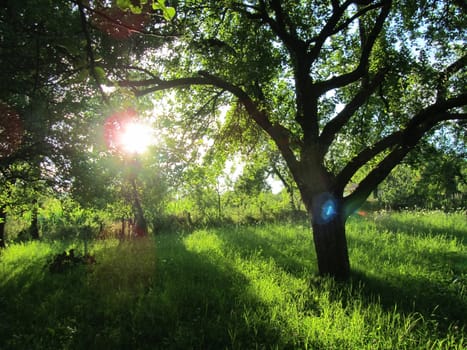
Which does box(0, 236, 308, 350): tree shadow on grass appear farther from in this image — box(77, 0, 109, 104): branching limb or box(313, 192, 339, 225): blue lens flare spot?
box(77, 0, 109, 104): branching limb

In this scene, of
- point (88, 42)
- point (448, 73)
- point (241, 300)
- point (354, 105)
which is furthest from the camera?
point (354, 105)

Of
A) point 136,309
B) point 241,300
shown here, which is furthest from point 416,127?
point 136,309

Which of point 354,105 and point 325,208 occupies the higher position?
point 354,105

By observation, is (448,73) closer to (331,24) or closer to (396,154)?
Result: (396,154)

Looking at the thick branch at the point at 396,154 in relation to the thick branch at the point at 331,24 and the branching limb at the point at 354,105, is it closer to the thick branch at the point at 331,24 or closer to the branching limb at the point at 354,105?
the branching limb at the point at 354,105

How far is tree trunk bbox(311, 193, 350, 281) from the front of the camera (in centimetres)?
714

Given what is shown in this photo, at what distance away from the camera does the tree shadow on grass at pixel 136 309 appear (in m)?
4.78

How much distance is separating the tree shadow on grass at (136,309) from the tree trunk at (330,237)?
2.04 m

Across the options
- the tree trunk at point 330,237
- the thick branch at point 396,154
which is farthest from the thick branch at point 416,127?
the tree trunk at point 330,237

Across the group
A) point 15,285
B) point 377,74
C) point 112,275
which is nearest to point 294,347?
point 112,275

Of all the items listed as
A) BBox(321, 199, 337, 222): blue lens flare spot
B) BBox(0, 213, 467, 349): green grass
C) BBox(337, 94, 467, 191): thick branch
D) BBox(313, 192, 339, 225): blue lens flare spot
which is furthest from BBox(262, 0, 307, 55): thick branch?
BBox(0, 213, 467, 349): green grass

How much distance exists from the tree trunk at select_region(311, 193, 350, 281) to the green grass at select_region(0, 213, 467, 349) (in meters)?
0.37

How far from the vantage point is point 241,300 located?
19.4 feet

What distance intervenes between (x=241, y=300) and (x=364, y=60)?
5913 mm
